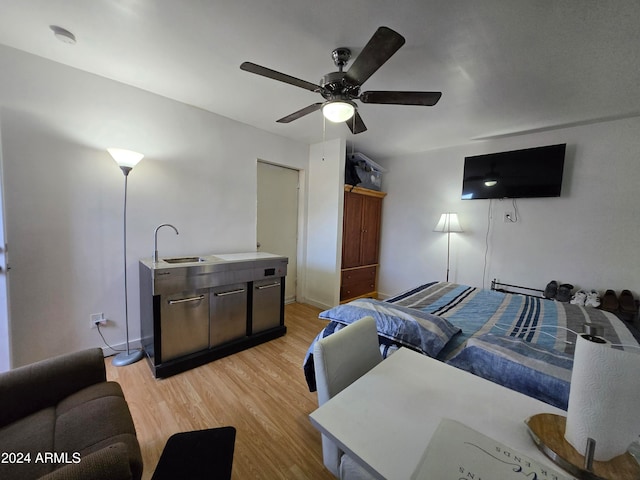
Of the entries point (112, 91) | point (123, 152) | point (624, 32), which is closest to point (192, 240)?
point (123, 152)

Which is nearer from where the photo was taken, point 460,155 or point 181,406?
point 181,406

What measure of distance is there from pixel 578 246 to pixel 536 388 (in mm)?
2733

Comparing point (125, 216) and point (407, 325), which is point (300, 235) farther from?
point (407, 325)

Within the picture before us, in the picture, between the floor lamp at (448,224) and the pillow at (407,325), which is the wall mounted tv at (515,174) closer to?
the floor lamp at (448,224)

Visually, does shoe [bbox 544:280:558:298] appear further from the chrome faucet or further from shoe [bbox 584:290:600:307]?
the chrome faucet

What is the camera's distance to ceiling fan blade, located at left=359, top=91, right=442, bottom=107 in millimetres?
1646

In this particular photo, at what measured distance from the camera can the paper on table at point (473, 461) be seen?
0.61 meters

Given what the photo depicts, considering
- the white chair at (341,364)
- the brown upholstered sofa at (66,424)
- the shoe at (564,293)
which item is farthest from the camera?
the shoe at (564,293)

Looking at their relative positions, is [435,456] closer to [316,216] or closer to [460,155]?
[316,216]

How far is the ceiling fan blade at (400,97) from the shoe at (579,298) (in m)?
2.63

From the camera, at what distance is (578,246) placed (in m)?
2.82

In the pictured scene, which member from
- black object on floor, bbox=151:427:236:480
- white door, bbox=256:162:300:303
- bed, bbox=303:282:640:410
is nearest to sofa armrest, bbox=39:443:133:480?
black object on floor, bbox=151:427:236:480

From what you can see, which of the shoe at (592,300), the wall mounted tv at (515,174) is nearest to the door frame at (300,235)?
the wall mounted tv at (515,174)

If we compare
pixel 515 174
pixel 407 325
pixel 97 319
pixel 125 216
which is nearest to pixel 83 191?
pixel 125 216
